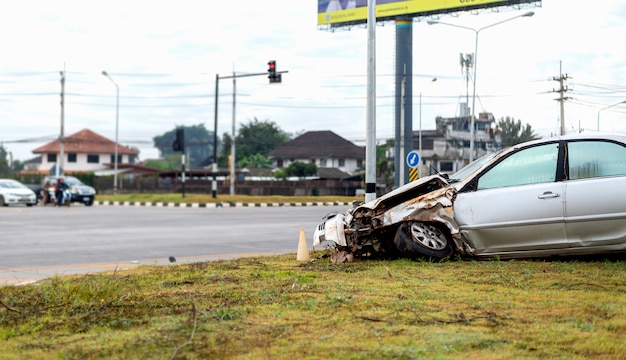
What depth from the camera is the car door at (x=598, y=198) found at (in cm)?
809

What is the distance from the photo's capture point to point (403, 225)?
8680 mm

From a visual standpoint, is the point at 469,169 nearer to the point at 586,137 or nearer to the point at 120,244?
the point at 586,137

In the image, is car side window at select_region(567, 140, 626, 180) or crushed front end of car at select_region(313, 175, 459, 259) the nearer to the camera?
car side window at select_region(567, 140, 626, 180)

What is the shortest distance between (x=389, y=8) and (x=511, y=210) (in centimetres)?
4307

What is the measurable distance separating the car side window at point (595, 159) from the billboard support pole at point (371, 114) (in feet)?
15.4

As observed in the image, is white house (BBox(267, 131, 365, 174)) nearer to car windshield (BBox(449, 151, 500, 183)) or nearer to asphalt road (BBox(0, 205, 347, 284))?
asphalt road (BBox(0, 205, 347, 284))

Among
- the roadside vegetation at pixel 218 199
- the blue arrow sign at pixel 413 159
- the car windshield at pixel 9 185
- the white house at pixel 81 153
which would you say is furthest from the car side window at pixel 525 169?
the white house at pixel 81 153

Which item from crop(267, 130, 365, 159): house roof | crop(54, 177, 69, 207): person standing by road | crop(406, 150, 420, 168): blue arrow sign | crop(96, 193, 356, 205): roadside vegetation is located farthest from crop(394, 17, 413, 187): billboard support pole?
crop(267, 130, 365, 159): house roof

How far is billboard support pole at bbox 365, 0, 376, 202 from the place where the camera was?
42.8 feet

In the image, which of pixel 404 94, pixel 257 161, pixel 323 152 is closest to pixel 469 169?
pixel 404 94

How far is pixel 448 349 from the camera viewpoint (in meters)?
4.38

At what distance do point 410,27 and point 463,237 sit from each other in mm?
43281

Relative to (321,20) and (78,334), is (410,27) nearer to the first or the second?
(321,20)

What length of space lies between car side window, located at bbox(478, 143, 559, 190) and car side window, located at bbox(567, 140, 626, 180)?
0.19m
